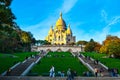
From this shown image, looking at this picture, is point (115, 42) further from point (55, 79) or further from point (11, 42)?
point (55, 79)

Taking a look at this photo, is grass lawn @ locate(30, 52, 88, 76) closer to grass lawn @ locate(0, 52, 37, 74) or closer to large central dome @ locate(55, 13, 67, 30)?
grass lawn @ locate(0, 52, 37, 74)

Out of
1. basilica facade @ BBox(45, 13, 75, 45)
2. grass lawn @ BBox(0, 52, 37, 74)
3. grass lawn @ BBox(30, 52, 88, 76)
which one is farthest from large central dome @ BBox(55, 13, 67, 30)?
grass lawn @ BBox(30, 52, 88, 76)

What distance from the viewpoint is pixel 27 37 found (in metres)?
121

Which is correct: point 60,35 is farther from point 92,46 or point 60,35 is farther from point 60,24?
point 92,46

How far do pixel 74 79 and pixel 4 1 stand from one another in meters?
8.95

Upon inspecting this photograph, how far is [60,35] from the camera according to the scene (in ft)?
539

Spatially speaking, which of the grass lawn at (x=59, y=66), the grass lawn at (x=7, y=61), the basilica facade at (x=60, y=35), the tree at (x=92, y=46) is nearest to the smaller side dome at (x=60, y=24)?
the basilica facade at (x=60, y=35)

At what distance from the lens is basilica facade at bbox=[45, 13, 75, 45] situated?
16462 centimetres

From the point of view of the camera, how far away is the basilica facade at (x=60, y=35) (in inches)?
6481

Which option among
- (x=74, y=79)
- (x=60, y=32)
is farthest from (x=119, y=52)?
(x=60, y=32)

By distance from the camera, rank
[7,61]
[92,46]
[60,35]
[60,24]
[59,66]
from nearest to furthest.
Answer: [59,66] < [7,61] < [92,46] < [60,35] < [60,24]

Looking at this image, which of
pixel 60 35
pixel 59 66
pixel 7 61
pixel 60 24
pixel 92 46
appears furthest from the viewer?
pixel 60 24

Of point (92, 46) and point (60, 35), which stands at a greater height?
point (60, 35)

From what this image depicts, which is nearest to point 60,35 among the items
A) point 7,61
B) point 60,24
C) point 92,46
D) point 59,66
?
point 60,24
